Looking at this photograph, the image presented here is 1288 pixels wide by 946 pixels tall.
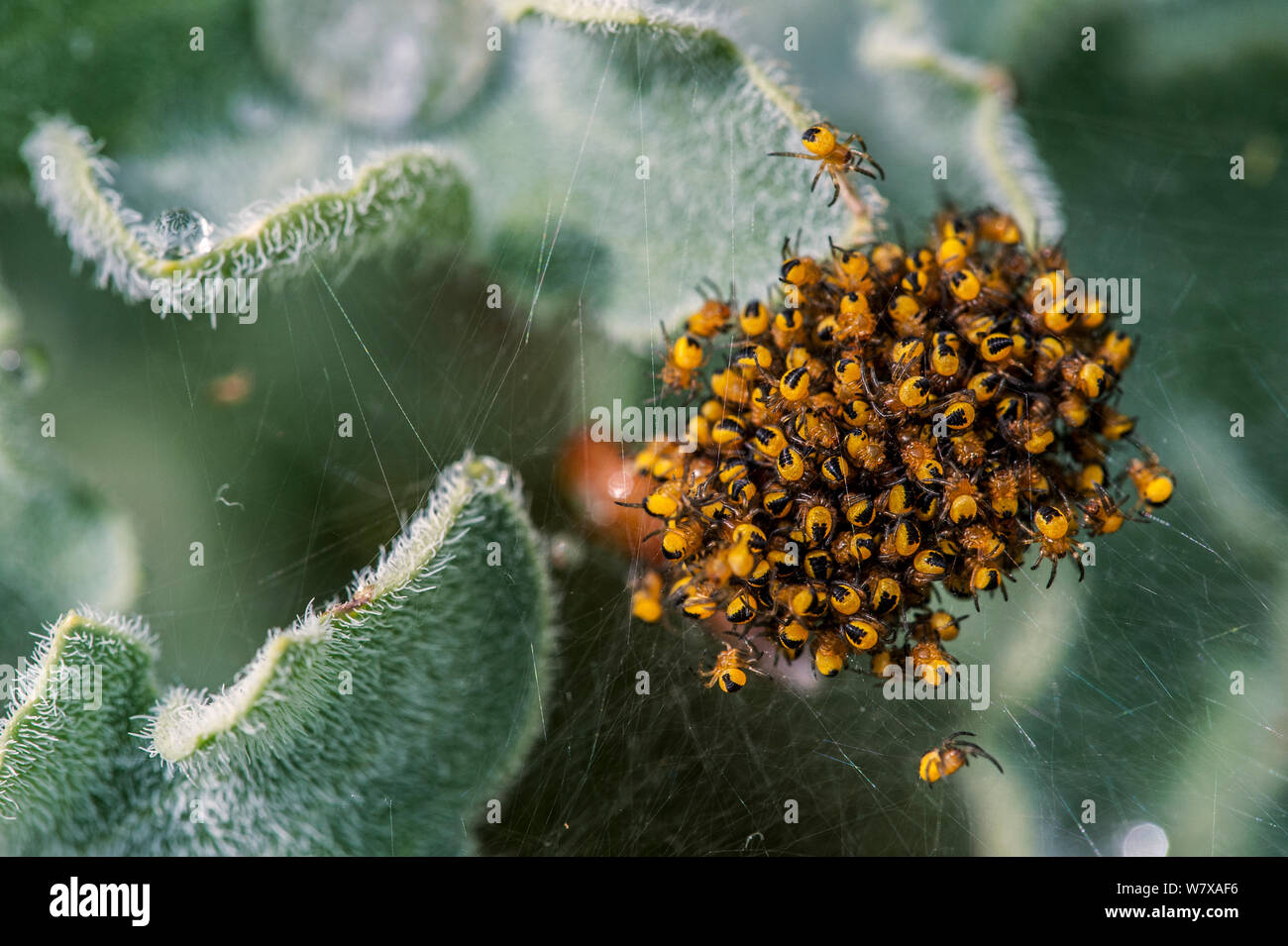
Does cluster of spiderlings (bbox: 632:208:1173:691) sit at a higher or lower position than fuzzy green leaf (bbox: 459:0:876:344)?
lower

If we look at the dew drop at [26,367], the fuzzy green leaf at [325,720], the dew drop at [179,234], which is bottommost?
the fuzzy green leaf at [325,720]

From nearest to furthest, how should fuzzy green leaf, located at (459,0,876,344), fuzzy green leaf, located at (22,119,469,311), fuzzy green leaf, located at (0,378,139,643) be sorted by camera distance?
fuzzy green leaf, located at (22,119,469,311), fuzzy green leaf, located at (459,0,876,344), fuzzy green leaf, located at (0,378,139,643)

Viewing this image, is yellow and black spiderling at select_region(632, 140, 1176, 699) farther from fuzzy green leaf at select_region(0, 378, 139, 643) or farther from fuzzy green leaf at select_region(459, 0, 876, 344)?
fuzzy green leaf at select_region(0, 378, 139, 643)

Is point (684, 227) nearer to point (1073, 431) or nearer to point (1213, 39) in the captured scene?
point (1073, 431)

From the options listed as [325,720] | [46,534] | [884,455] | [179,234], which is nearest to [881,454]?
[884,455]

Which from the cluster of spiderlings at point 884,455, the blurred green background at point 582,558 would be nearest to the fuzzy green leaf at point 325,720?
the blurred green background at point 582,558

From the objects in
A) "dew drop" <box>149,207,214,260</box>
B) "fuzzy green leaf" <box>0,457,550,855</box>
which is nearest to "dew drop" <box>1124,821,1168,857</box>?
"fuzzy green leaf" <box>0,457,550,855</box>

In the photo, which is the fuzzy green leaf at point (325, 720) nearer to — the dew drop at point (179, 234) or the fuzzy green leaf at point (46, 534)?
the fuzzy green leaf at point (46, 534)

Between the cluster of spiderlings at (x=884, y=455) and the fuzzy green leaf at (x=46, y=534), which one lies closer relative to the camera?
the cluster of spiderlings at (x=884, y=455)
